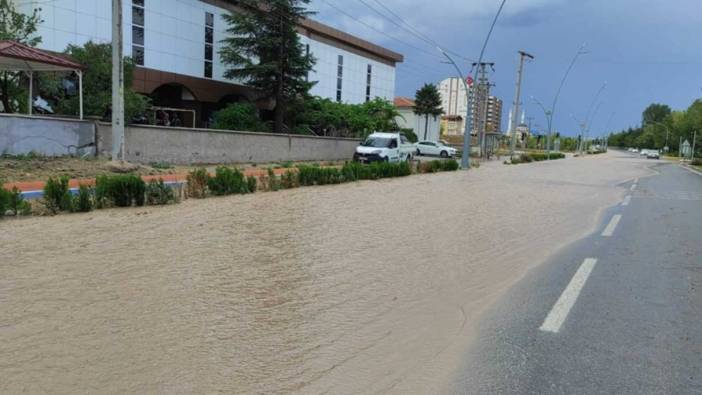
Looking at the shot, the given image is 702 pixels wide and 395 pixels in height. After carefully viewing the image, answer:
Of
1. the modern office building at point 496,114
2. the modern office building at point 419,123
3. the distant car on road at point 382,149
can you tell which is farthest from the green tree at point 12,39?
the modern office building at point 496,114

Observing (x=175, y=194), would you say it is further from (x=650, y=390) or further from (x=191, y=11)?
(x=191, y=11)

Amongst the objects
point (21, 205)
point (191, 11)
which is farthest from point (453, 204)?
point (191, 11)

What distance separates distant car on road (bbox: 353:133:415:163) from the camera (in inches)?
1197

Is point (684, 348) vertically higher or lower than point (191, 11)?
lower

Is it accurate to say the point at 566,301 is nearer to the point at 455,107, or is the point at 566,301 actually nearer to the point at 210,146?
the point at 210,146

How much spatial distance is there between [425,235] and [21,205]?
23.4 ft

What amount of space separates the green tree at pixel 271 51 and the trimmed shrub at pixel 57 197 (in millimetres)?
26560

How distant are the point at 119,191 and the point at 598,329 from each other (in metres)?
9.64

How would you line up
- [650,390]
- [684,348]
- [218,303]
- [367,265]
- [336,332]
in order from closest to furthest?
[650,390], [684,348], [336,332], [218,303], [367,265]

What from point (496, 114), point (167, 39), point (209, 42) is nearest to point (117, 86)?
point (167, 39)

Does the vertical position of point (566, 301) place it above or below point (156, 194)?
below

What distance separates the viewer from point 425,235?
9875 millimetres

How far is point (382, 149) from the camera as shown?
30.7m

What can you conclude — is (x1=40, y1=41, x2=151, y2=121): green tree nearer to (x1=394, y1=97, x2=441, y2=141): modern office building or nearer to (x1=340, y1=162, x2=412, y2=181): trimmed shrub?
(x1=340, y1=162, x2=412, y2=181): trimmed shrub
